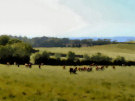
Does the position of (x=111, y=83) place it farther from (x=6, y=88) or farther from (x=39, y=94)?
(x=6, y=88)

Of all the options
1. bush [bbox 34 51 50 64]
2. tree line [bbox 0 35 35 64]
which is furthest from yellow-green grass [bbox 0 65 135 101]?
bush [bbox 34 51 50 64]

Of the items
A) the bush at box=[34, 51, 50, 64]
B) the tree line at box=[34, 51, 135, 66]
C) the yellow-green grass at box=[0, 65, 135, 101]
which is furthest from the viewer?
the tree line at box=[34, 51, 135, 66]

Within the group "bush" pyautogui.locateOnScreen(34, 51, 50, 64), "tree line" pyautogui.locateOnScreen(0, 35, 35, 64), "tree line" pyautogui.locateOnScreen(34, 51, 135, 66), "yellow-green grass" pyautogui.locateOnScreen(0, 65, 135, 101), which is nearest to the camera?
"yellow-green grass" pyautogui.locateOnScreen(0, 65, 135, 101)

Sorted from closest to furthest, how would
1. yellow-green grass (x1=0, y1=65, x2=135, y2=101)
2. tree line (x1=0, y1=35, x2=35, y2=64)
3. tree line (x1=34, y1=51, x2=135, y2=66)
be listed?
yellow-green grass (x1=0, y1=65, x2=135, y2=101), tree line (x1=0, y1=35, x2=35, y2=64), tree line (x1=34, y1=51, x2=135, y2=66)

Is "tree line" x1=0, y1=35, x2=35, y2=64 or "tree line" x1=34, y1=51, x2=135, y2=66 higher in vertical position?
"tree line" x1=0, y1=35, x2=35, y2=64

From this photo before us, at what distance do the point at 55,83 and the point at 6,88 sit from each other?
906 centimetres

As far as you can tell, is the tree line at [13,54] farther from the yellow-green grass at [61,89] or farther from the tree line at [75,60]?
the yellow-green grass at [61,89]

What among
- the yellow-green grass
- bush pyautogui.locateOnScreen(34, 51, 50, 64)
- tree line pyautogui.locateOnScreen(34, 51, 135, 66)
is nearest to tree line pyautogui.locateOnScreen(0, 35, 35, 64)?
bush pyautogui.locateOnScreen(34, 51, 50, 64)

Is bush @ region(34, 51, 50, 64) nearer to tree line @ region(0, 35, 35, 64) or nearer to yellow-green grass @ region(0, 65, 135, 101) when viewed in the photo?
tree line @ region(0, 35, 35, 64)

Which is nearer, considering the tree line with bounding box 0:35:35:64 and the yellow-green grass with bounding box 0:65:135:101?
the yellow-green grass with bounding box 0:65:135:101

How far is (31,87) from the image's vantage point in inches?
1273

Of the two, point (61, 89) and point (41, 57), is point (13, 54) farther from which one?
point (61, 89)

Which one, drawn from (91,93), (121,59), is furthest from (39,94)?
(121,59)

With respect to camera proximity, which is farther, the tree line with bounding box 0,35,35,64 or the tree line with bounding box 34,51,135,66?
the tree line with bounding box 34,51,135,66
